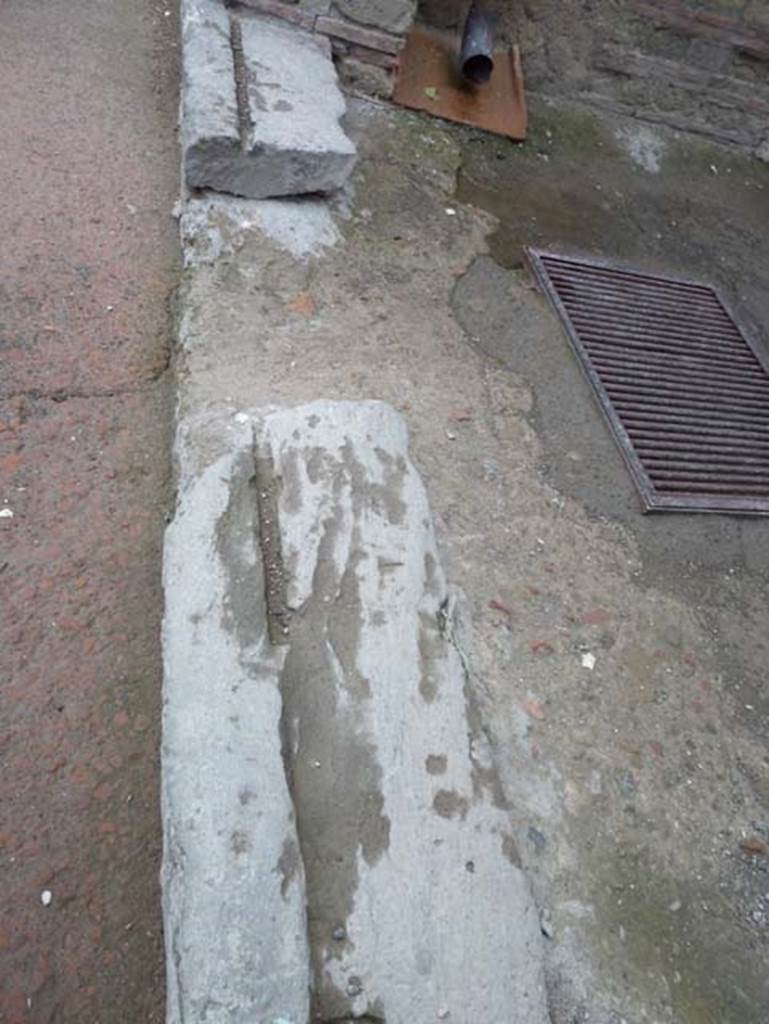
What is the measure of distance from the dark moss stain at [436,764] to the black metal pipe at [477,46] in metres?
3.24

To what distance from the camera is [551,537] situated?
7.48ft

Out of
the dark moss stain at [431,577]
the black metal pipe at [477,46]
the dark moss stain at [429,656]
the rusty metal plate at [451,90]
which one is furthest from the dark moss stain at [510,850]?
the black metal pipe at [477,46]

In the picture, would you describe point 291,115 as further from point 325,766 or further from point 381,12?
point 325,766

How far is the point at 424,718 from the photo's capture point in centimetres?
169

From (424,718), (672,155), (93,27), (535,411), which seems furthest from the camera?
(672,155)

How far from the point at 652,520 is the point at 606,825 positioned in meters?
1.01

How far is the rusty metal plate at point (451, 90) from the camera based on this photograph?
367cm

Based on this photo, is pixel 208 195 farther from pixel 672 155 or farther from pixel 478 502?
pixel 672 155

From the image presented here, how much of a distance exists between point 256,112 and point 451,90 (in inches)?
51.5

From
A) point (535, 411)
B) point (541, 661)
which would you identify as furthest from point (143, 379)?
point (541, 661)

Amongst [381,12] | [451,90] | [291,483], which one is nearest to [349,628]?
[291,483]

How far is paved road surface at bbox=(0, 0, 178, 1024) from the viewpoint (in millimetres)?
1566

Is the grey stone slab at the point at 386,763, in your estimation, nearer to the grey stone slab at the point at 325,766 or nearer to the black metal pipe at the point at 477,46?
the grey stone slab at the point at 325,766

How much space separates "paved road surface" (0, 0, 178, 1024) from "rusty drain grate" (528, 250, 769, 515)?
150cm
